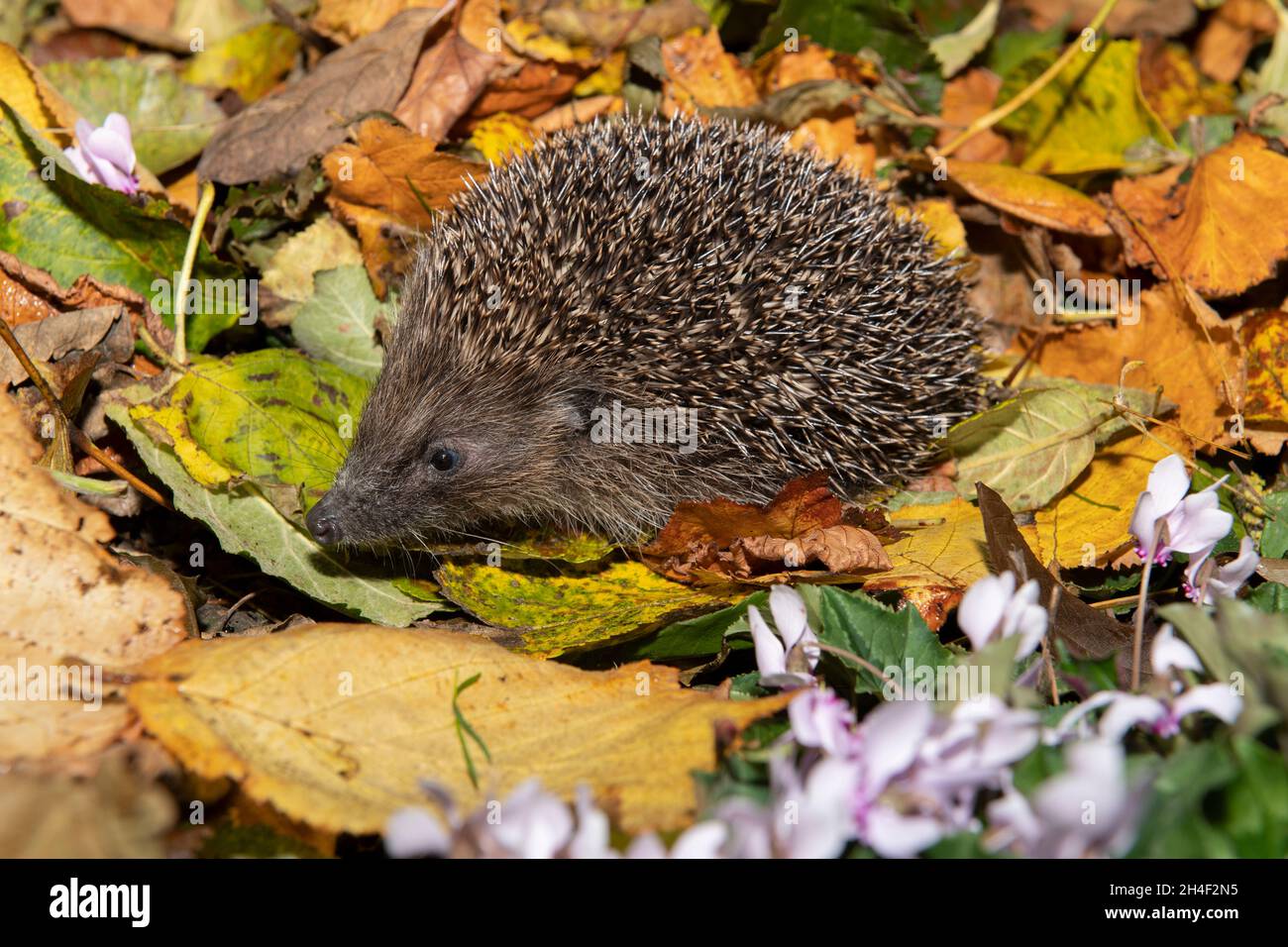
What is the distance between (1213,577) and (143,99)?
372 cm

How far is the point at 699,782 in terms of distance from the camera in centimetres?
209

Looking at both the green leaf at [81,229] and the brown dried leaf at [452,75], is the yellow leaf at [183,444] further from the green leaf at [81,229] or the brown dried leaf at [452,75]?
the brown dried leaf at [452,75]

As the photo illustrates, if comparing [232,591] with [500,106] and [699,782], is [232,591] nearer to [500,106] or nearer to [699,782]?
[699,782]

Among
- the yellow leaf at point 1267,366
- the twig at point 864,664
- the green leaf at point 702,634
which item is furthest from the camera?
the yellow leaf at point 1267,366

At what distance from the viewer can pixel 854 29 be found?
14.1 ft

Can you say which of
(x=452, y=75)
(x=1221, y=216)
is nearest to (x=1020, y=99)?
(x=1221, y=216)

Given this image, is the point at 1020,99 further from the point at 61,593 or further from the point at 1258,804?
the point at 61,593

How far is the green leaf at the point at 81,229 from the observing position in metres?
3.33

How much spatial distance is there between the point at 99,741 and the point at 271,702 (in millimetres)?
316

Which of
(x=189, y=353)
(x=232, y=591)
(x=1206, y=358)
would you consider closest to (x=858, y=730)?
(x=232, y=591)

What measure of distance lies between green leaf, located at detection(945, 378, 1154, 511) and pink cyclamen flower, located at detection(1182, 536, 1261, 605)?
0.63m

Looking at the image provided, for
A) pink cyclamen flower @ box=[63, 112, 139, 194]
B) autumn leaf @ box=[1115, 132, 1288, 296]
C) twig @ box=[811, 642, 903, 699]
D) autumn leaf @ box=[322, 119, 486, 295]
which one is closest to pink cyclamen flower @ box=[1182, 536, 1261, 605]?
twig @ box=[811, 642, 903, 699]

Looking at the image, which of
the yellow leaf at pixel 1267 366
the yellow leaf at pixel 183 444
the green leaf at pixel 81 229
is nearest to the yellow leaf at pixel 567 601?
the yellow leaf at pixel 183 444

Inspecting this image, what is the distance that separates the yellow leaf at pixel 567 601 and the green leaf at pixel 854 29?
220cm
